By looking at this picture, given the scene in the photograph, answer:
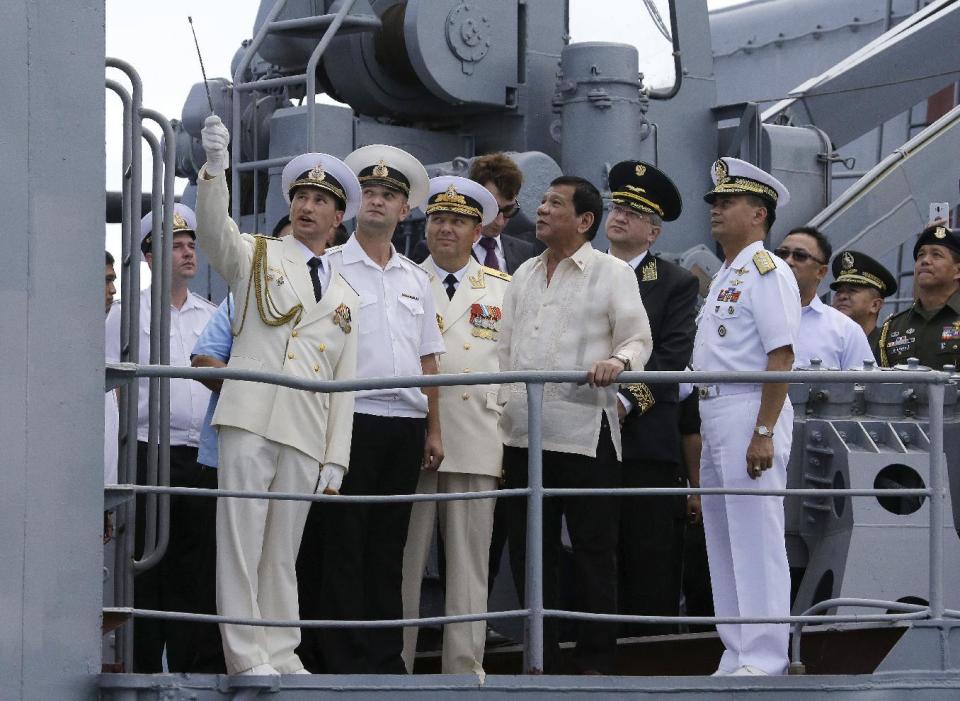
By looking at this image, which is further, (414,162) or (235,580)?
(414,162)

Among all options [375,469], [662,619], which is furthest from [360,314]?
[662,619]

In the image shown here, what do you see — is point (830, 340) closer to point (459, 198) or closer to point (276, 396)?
A: point (459, 198)

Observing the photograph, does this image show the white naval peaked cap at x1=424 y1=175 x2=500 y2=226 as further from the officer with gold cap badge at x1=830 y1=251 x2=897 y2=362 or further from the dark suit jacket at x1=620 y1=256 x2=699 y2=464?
the officer with gold cap badge at x1=830 y1=251 x2=897 y2=362

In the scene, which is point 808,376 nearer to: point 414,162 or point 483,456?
point 483,456

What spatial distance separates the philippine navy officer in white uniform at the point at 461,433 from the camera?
17.1 ft

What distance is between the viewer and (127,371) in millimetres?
4129

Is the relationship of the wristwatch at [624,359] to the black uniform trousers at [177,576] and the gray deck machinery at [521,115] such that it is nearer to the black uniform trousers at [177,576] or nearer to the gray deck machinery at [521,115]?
the black uniform trousers at [177,576]

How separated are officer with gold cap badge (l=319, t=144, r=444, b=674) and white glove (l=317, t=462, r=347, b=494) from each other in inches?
6.2

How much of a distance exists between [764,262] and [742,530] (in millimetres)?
790

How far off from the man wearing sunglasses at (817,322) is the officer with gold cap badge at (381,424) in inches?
63.2

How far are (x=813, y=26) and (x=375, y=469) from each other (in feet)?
26.4

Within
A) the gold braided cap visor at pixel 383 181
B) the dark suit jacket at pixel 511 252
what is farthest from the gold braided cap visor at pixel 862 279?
the gold braided cap visor at pixel 383 181

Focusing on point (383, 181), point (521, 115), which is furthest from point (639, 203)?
point (521, 115)

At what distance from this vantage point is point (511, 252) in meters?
6.25
